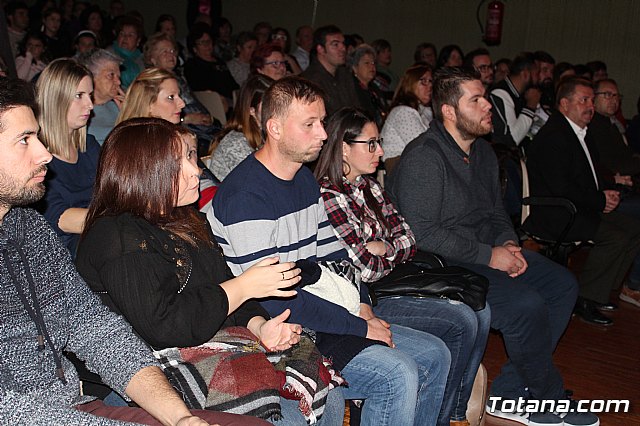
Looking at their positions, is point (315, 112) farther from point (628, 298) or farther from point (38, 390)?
point (628, 298)

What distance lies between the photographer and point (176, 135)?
203cm

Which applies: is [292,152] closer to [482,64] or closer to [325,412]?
[325,412]

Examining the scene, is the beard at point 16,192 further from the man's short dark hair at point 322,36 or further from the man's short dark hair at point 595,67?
the man's short dark hair at point 595,67

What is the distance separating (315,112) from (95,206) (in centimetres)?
91

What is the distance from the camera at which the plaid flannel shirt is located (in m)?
2.86

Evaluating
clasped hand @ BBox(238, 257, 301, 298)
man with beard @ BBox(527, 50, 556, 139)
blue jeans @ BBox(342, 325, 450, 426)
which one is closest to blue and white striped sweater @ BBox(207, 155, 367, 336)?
blue jeans @ BBox(342, 325, 450, 426)

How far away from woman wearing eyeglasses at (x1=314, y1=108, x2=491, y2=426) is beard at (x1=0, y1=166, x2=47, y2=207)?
1.34m

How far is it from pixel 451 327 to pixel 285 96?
1.06m

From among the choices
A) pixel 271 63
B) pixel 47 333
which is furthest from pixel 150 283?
pixel 271 63

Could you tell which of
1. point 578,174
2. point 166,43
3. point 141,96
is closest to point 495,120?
point 578,174

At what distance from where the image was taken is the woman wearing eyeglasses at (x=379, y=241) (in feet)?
9.32

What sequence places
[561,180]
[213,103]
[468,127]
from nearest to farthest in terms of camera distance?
[468,127] → [561,180] → [213,103]

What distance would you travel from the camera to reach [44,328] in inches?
67.9

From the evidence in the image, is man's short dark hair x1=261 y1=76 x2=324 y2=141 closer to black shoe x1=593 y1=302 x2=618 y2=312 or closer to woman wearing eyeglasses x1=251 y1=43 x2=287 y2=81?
woman wearing eyeglasses x1=251 y1=43 x2=287 y2=81
